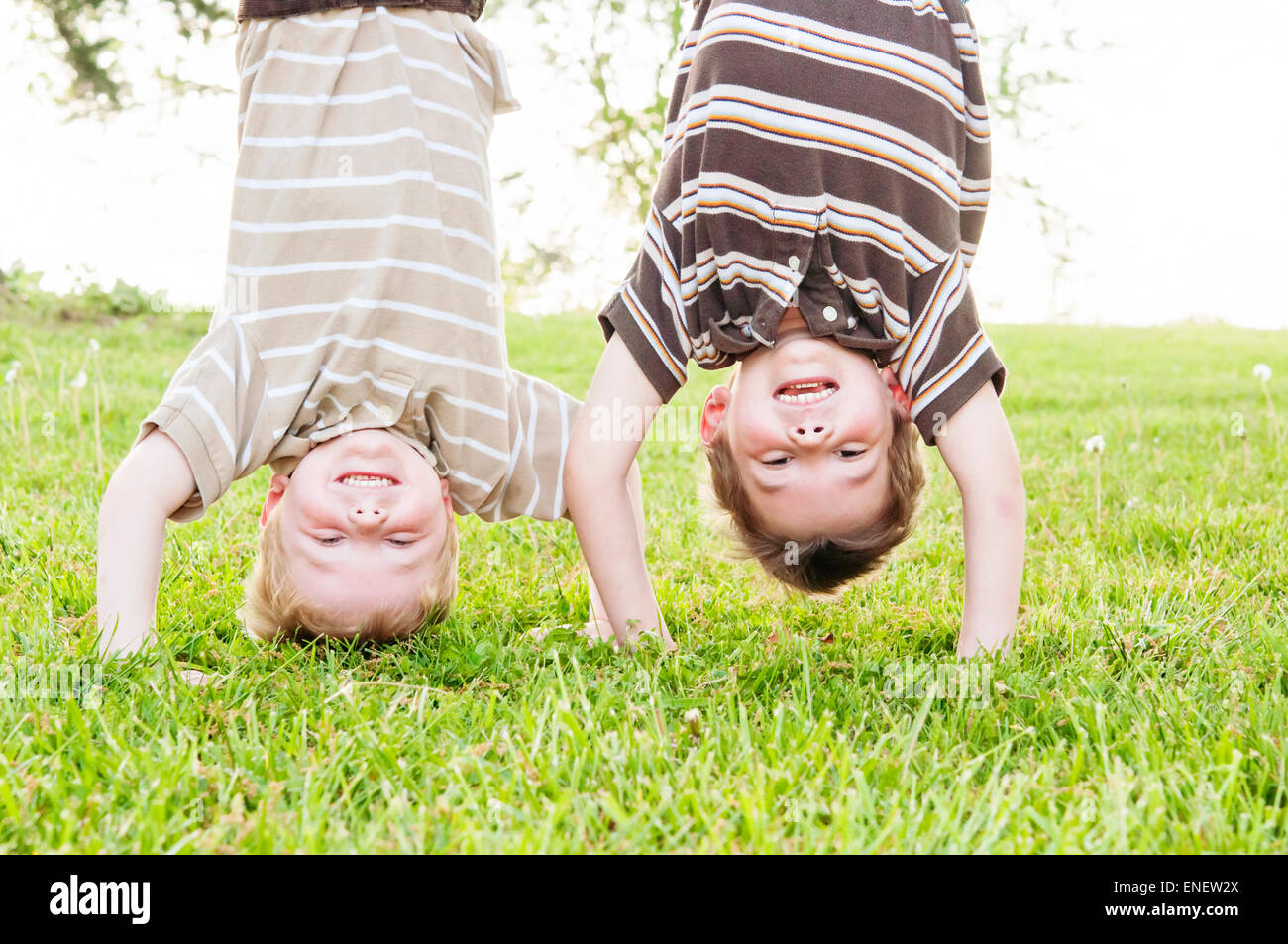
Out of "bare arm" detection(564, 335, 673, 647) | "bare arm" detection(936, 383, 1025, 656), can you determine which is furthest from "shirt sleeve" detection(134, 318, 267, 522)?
"bare arm" detection(936, 383, 1025, 656)

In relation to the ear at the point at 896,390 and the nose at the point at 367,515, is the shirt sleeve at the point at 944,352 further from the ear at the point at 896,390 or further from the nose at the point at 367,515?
the nose at the point at 367,515

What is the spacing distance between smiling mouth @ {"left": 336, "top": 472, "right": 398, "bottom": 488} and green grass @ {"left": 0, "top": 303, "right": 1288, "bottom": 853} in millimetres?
375

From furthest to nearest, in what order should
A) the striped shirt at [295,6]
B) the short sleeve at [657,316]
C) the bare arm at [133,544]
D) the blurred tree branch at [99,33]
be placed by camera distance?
1. the blurred tree branch at [99,33]
2. the striped shirt at [295,6]
3. the short sleeve at [657,316]
4. the bare arm at [133,544]

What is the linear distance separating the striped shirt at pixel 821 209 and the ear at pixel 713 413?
12 cm

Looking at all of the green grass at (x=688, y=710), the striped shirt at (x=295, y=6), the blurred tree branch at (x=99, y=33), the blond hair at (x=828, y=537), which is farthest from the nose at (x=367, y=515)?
the blurred tree branch at (x=99, y=33)

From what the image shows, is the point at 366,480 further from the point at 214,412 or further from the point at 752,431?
the point at 752,431

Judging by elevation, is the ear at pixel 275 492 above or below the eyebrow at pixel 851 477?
above

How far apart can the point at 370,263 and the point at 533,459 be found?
2.09 feet

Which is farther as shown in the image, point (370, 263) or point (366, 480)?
point (370, 263)

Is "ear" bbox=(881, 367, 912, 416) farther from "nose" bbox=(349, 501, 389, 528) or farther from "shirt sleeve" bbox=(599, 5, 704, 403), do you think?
"nose" bbox=(349, 501, 389, 528)

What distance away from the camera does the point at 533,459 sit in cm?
301

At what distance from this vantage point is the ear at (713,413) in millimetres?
2824

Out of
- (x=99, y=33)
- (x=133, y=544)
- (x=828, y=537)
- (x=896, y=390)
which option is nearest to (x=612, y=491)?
(x=828, y=537)

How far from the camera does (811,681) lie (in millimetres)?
2385
